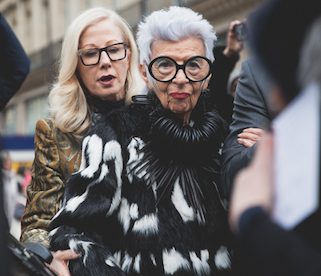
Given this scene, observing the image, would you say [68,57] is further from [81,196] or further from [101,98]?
[81,196]

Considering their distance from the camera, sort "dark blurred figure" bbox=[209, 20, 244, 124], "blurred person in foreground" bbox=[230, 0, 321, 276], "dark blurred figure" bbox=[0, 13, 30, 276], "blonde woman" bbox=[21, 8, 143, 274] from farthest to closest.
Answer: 1. "dark blurred figure" bbox=[209, 20, 244, 124]
2. "blonde woman" bbox=[21, 8, 143, 274]
3. "dark blurred figure" bbox=[0, 13, 30, 276]
4. "blurred person in foreground" bbox=[230, 0, 321, 276]

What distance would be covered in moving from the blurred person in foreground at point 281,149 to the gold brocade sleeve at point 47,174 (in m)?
1.49

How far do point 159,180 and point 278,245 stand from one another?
1128 mm

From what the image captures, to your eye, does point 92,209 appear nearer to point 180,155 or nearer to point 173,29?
point 180,155

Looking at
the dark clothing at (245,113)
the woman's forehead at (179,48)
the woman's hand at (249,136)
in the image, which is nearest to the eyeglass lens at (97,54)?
the woman's forehead at (179,48)

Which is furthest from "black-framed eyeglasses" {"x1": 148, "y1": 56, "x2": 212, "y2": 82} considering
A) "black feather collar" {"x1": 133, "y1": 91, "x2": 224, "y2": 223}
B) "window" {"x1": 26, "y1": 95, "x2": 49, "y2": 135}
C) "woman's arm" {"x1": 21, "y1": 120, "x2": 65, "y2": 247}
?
"window" {"x1": 26, "y1": 95, "x2": 49, "y2": 135}

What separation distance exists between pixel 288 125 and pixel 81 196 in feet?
4.09

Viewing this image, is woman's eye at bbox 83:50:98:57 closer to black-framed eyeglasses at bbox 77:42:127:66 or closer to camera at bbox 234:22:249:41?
black-framed eyeglasses at bbox 77:42:127:66

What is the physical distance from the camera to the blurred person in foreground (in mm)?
762

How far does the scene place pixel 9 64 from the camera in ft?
5.48

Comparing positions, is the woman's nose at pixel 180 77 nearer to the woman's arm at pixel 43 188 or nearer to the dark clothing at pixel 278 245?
the woman's arm at pixel 43 188

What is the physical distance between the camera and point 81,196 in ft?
6.19

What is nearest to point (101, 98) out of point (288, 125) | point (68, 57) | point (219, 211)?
point (68, 57)

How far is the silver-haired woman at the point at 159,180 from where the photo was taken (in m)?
1.79
